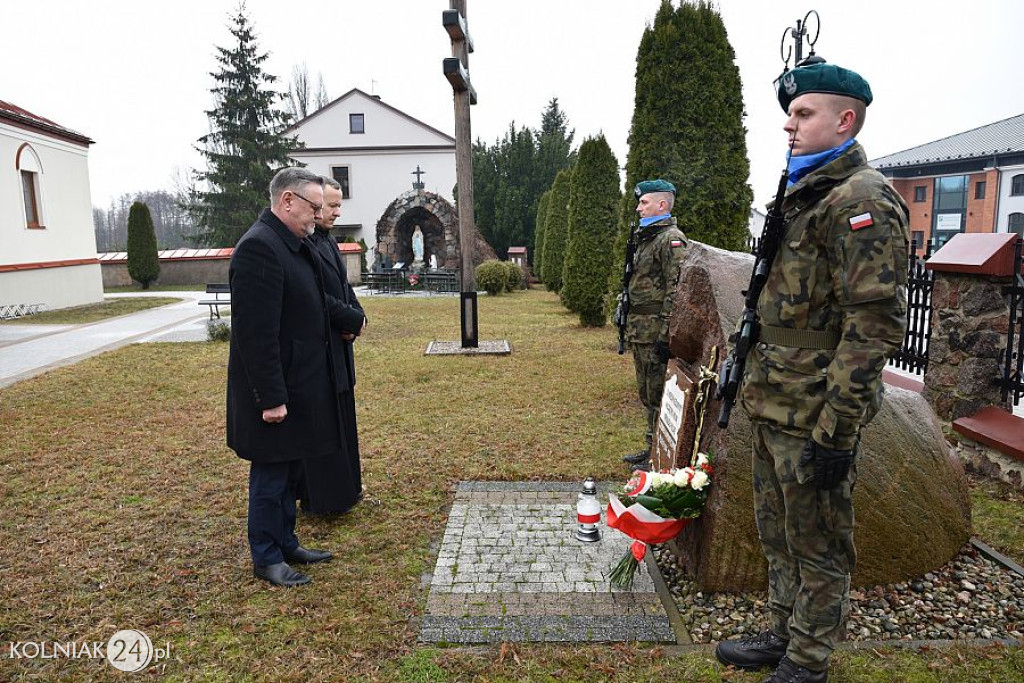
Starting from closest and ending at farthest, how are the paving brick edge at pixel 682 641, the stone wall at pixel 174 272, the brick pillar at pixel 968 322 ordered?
the paving brick edge at pixel 682 641 → the brick pillar at pixel 968 322 → the stone wall at pixel 174 272

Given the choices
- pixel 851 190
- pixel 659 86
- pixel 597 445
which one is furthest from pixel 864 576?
pixel 659 86

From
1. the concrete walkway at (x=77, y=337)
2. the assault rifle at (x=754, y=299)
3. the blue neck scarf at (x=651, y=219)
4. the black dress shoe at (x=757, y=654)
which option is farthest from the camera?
the concrete walkway at (x=77, y=337)

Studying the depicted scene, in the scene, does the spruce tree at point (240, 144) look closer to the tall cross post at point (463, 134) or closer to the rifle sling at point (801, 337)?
the tall cross post at point (463, 134)

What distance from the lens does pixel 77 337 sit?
42.0 ft

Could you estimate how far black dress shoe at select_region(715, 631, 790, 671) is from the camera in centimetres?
277

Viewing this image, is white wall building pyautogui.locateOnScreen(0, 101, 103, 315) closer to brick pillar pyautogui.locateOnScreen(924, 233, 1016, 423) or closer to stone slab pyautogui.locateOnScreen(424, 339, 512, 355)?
stone slab pyautogui.locateOnScreen(424, 339, 512, 355)

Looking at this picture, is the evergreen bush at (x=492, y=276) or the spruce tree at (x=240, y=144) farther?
the spruce tree at (x=240, y=144)

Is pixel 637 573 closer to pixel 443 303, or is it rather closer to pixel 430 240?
pixel 443 303

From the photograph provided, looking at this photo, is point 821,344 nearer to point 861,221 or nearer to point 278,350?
point 861,221

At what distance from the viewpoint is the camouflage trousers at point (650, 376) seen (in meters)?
5.26

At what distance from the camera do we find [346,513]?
448 centimetres

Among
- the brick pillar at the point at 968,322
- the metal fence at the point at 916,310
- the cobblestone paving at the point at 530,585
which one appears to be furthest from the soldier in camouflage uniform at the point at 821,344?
the metal fence at the point at 916,310

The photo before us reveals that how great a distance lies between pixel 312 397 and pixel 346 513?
1163 mm

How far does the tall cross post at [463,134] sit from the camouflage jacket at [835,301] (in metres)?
7.93
